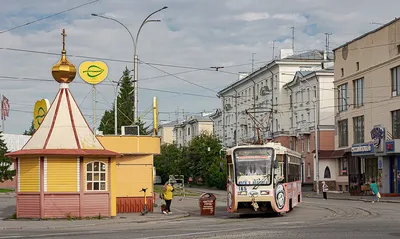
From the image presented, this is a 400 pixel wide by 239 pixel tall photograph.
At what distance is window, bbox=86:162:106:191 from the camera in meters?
31.0

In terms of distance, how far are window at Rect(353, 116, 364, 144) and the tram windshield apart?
115 feet

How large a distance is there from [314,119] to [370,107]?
43.8 ft

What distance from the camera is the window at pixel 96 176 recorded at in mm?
31014

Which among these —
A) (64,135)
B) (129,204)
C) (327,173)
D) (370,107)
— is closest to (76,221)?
(64,135)

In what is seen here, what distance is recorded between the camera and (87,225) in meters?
27.8

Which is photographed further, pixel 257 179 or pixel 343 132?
pixel 343 132

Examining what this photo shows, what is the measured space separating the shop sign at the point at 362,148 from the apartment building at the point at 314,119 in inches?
434

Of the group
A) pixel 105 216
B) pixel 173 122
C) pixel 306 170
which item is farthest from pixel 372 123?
pixel 173 122

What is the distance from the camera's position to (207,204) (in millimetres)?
34344

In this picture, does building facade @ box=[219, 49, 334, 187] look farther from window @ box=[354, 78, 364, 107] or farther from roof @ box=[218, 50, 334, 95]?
window @ box=[354, 78, 364, 107]

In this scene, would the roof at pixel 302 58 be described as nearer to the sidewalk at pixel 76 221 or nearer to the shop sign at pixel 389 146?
the shop sign at pixel 389 146

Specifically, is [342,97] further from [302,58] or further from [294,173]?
[294,173]

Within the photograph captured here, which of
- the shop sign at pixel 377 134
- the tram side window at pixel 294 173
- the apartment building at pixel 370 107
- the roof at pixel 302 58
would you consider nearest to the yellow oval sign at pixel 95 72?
the tram side window at pixel 294 173

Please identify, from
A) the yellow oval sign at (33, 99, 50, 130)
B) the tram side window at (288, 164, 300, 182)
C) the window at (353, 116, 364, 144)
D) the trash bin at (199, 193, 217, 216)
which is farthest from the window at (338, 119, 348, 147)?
the yellow oval sign at (33, 99, 50, 130)
